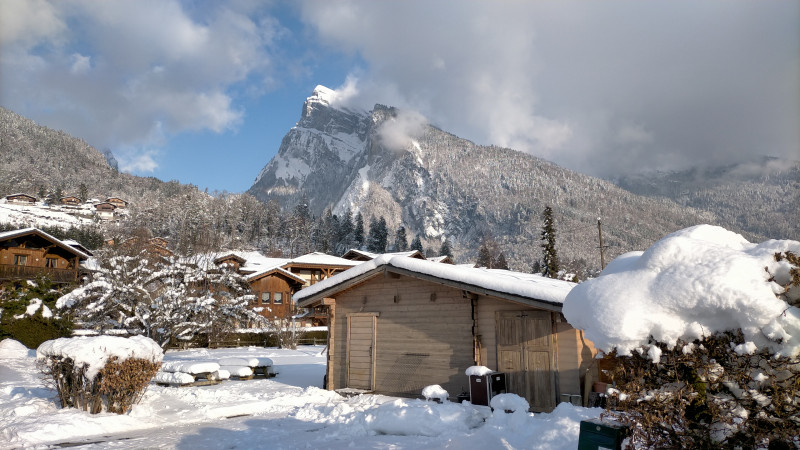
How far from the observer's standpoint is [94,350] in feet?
34.8

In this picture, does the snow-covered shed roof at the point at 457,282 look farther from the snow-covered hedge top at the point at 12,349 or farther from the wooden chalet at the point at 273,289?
the wooden chalet at the point at 273,289

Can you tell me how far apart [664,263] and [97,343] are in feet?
37.3

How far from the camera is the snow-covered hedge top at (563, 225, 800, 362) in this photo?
4.04 m

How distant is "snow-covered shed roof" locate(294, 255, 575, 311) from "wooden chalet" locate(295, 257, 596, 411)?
26mm

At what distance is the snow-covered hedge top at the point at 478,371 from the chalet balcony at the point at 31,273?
41.2 meters

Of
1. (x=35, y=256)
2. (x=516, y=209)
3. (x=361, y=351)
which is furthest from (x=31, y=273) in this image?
(x=516, y=209)

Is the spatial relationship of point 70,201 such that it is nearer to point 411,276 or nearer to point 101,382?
point 101,382

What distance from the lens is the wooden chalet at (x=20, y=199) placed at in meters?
116

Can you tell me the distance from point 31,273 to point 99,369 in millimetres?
40435

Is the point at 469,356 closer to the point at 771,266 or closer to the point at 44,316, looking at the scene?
the point at 771,266

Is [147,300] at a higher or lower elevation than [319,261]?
lower

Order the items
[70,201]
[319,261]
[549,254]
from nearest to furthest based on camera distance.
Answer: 1. [319,261]
2. [549,254]
3. [70,201]

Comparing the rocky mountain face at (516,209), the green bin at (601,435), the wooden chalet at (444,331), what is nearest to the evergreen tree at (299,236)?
the rocky mountain face at (516,209)

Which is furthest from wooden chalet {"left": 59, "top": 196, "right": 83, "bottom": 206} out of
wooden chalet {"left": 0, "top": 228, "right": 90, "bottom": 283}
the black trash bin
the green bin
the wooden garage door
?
the green bin
